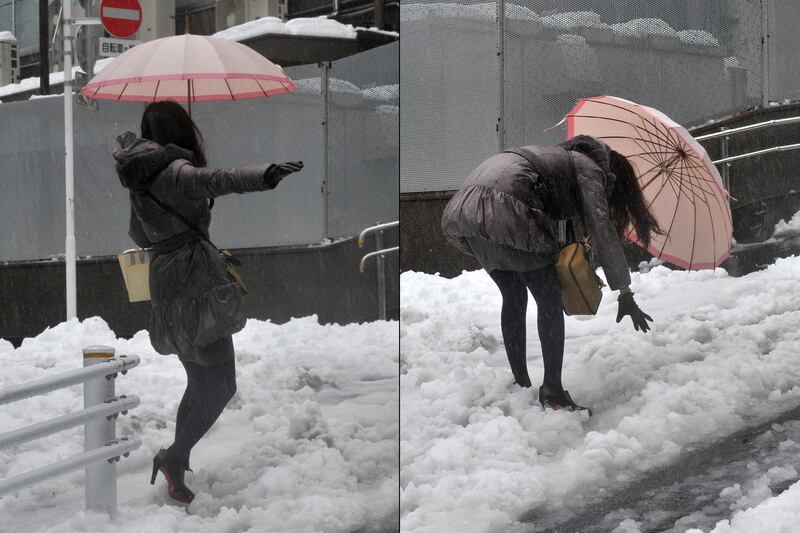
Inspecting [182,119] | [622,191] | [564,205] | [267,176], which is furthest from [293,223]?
[622,191]

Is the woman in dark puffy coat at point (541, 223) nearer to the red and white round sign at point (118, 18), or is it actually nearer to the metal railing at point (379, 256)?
the metal railing at point (379, 256)

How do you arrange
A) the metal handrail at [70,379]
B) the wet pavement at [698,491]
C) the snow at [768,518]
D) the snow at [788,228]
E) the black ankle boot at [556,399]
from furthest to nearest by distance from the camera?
1. the snow at [788,228]
2. the black ankle boot at [556,399]
3. the wet pavement at [698,491]
4. the snow at [768,518]
5. the metal handrail at [70,379]

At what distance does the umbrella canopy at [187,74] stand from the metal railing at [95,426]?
55 centimetres

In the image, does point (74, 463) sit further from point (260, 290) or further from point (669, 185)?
point (669, 185)

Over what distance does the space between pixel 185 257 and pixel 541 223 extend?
2.39 meters

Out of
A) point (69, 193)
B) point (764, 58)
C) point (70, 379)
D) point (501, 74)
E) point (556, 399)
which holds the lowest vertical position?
point (556, 399)

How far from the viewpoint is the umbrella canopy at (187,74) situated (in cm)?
230

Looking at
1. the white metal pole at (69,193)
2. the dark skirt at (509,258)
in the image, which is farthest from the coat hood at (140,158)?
the dark skirt at (509,258)

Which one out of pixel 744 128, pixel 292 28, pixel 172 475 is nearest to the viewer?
pixel 172 475

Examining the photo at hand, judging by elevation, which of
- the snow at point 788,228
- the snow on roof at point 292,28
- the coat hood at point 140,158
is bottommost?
the snow at point 788,228

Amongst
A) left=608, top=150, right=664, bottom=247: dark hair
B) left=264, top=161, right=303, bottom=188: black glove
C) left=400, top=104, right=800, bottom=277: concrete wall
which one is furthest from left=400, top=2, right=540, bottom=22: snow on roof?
left=264, top=161, right=303, bottom=188: black glove

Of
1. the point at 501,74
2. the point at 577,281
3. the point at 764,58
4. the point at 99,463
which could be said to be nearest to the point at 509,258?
the point at 577,281

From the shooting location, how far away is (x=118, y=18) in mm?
2320

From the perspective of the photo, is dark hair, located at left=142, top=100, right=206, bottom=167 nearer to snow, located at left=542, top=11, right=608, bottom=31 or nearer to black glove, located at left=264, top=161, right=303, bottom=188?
black glove, located at left=264, top=161, right=303, bottom=188
